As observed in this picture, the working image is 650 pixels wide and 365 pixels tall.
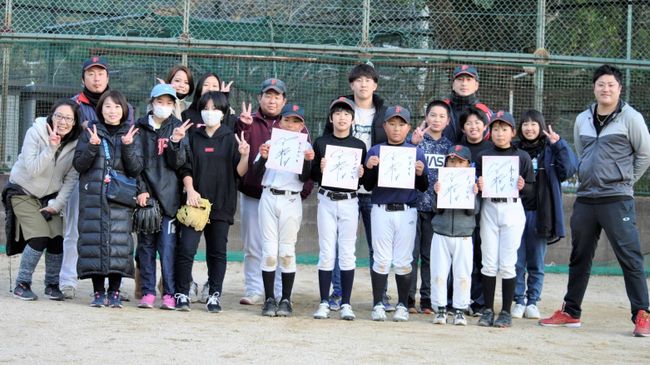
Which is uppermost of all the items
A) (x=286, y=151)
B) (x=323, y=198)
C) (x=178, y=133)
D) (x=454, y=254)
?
(x=178, y=133)

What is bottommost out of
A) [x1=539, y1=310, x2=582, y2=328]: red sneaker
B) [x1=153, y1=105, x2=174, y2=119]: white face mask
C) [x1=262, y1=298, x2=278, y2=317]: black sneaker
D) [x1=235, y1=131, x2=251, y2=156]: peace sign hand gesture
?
[x1=539, y1=310, x2=582, y2=328]: red sneaker

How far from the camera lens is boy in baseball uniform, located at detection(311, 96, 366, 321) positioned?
25.0 ft

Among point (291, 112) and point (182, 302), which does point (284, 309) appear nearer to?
point (182, 302)

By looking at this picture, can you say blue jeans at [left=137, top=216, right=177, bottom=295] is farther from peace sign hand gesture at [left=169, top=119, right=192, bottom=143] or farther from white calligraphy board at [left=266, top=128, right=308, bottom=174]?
white calligraphy board at [left=266, top=128, right=308, bottom=174]

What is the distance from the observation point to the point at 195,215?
25.0 ft

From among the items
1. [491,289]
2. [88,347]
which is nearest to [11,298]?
[88,347]

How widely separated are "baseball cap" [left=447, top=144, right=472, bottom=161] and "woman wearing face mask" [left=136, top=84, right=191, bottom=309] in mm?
2055

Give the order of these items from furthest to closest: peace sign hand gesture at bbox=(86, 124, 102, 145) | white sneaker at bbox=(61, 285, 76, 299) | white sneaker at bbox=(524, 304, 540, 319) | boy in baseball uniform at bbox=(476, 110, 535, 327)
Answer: white sneaker at bbox=(524, 304, 540, 319) → white sneaker at bbox=(61, 285, 76, 299) → boy in baseball uniform at bbox=(476, 110, 535, 327) → peace sign hand gesture at bbox=(86, 124, 102, 145)

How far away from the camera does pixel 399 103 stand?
426 inches

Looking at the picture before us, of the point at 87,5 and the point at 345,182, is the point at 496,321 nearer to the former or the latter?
Result: the point at 345,182

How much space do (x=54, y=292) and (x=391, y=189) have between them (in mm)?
2795

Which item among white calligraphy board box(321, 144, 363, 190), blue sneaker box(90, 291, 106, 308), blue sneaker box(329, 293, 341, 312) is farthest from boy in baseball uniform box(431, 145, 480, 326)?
blue sneaker box(90, 291, 106, 308)

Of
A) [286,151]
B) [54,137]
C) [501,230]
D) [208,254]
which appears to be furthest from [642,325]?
[54,137]

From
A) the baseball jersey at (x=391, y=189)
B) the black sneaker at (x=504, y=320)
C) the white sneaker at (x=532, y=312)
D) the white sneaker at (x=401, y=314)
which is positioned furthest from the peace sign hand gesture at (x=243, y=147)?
the white sneaker at (x=532, y=312)
